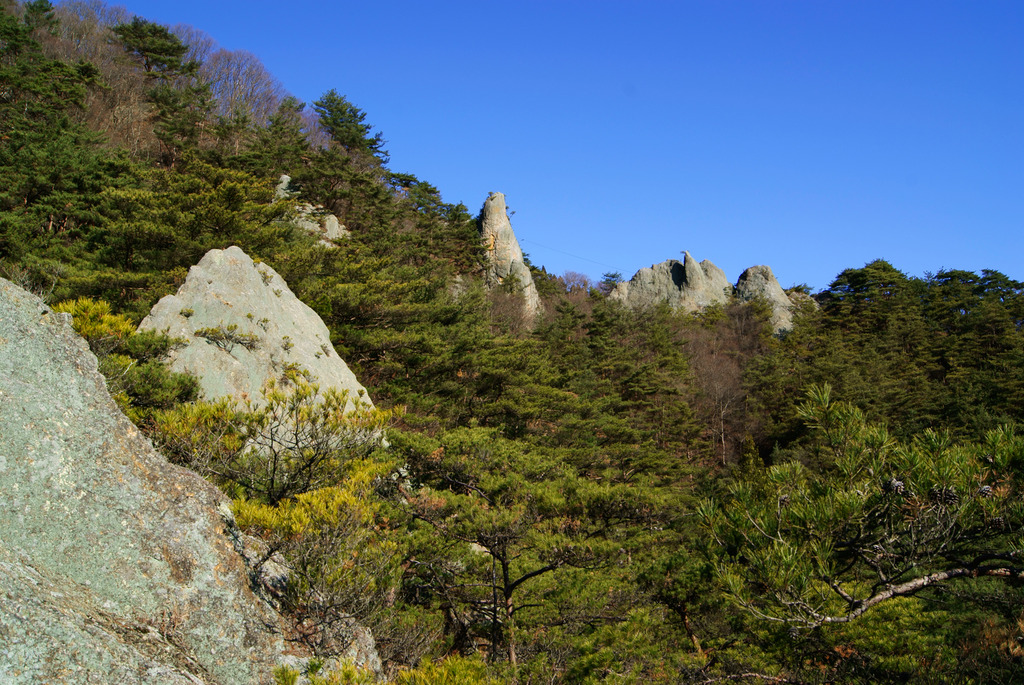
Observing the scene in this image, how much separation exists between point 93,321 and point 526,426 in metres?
13.0

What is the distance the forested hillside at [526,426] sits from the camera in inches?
135

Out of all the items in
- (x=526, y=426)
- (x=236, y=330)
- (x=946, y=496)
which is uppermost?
(x=236, y=330)

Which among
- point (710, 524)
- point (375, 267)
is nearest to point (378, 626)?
point (710, 524)

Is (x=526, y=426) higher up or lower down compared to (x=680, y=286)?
lower down

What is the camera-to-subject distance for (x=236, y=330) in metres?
9.70

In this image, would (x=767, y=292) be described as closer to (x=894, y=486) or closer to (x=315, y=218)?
(x=315, y=218)

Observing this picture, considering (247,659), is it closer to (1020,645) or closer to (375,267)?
(1020,645)

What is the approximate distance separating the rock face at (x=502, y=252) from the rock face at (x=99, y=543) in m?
25.6

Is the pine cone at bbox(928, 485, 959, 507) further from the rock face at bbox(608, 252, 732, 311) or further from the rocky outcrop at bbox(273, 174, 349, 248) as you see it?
the rock face at bbox(608, 252, 732, 311)

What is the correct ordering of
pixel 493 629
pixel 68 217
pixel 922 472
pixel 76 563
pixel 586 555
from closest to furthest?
1. pixel 922 472
2. pixel 76 563
3. pixel 586 555
4. pixel 493 629
5. pixel 68 217

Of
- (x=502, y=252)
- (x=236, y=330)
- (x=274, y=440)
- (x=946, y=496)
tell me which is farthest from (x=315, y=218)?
(x=946, y=496)

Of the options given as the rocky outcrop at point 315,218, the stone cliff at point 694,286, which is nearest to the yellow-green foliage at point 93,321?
the rocky outcrop at point 315,218

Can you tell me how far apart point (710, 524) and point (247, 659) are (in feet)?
10.9

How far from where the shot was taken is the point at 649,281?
2005 inches
